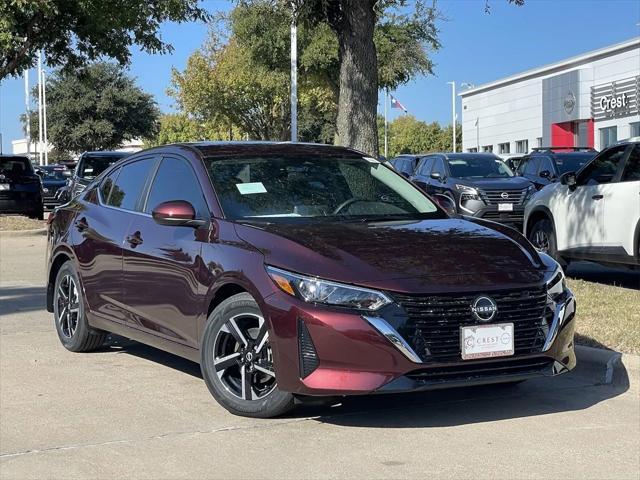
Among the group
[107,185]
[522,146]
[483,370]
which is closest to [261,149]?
[107,185]

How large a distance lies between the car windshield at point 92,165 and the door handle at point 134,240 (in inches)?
520

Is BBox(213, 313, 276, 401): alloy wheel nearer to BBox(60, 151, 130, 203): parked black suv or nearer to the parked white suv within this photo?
the parked white suv

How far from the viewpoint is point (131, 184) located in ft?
23.5

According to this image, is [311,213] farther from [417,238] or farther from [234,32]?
[234,32]

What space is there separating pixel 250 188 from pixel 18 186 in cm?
1796

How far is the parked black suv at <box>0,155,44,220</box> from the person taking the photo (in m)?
22.5

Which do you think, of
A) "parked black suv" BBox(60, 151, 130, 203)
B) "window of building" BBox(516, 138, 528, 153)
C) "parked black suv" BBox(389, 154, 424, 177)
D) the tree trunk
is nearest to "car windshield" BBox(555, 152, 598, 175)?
"parked black suv" BBox(389, 154, 424, 177)

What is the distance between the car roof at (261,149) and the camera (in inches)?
255

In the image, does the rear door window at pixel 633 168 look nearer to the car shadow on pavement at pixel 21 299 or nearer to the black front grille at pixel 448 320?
the black front grille at pixel 448 320

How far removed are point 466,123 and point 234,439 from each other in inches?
2618

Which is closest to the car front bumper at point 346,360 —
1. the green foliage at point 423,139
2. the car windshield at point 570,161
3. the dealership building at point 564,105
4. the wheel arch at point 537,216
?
the wheel arch at point 537,216

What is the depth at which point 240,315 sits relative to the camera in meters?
5.41

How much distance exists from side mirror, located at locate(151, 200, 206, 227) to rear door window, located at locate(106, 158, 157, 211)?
0.96 m

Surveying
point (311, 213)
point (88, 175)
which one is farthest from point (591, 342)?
point (88, 175)
